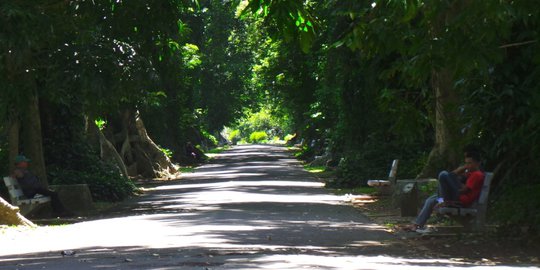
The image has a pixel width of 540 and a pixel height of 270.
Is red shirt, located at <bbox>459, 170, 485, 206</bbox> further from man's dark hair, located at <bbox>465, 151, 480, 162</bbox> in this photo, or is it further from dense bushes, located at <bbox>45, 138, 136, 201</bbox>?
dense bushes, located at <bbox>45, 138, 136, 201</bbox>

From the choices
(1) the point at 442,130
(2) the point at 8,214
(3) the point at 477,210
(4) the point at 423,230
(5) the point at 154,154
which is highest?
(1) the point at 442,130

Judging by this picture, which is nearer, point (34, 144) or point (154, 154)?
point (34, 144)

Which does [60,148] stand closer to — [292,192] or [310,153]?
[292,192]

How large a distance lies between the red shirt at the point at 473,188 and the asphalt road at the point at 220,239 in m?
1.34

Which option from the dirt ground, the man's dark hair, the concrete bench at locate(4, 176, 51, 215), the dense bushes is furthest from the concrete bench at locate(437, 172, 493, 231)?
the dense bushes

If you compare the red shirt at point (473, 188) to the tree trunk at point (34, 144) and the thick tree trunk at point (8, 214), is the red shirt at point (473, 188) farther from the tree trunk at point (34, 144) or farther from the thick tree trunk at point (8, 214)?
the tree trunk at point (34, 144)

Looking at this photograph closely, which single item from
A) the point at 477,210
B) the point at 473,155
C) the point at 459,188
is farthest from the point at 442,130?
the point at 477,210

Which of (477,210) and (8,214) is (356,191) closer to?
(8,214)

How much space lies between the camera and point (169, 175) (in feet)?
135

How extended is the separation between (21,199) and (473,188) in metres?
9.78

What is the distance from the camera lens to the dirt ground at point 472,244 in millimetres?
12805

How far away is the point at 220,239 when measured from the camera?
1445 cm

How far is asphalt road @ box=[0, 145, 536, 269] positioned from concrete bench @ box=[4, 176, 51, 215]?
1546mm

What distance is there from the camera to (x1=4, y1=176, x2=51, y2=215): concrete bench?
19688 millimetres
